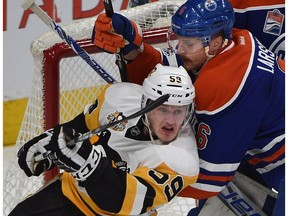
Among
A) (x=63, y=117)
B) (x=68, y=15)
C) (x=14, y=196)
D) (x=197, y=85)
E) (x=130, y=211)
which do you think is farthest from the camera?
(x=68, y=15)

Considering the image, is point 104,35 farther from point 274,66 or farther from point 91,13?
point 91,13

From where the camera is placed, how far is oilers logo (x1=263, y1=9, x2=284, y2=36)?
2.44 m

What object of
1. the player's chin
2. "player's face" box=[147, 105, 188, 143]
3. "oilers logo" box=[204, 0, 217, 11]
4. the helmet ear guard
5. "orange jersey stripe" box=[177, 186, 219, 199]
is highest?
"oilers logo" box=[204, 0, 217, 11]

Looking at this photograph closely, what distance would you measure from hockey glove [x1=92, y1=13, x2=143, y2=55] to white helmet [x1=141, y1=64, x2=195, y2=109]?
0.18 m

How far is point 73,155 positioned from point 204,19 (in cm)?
57

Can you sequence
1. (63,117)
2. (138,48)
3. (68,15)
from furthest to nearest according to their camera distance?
(68,15)
(63,117)
(138,48)

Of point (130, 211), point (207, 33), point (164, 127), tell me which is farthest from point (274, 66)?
point (130, 211)

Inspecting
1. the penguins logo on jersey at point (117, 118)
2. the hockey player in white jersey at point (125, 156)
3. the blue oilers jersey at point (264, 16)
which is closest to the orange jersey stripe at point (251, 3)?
the blue oilers jersey at point (264, 16)

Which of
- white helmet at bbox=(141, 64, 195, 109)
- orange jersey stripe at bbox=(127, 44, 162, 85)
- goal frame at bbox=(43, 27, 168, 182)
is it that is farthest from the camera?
goal frame at bbox=(43, 27, 168, 182)

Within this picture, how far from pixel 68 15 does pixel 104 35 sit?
52.8 inches

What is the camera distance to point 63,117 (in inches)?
112

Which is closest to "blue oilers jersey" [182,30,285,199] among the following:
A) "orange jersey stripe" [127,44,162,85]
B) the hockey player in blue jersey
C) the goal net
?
the hockey player in blue jersey

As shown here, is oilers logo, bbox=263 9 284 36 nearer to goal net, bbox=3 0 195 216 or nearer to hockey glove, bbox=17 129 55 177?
goal net, bbox=3 0 195 216

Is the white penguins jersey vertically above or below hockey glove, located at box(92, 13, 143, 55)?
below
